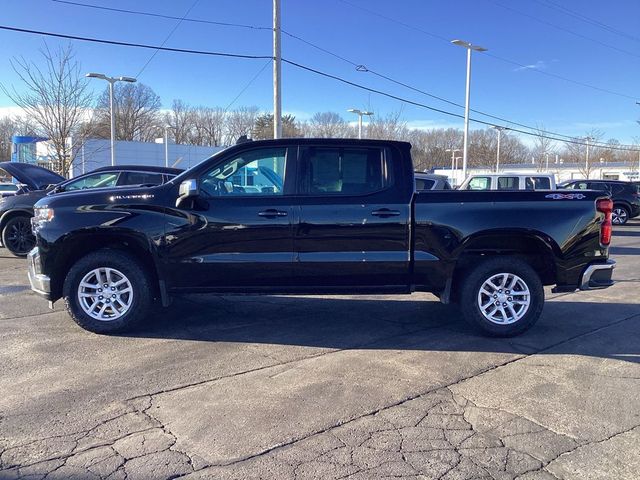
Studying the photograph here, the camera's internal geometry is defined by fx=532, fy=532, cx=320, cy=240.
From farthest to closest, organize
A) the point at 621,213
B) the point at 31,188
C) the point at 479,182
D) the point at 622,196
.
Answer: the point at 621,213 < the point at 622,196 < the point at 479,182 < the point at 31,188

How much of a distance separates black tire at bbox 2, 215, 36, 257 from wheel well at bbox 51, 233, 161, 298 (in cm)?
587

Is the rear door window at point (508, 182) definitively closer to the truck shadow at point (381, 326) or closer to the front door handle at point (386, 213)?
the truck shadow at point (381, 326)

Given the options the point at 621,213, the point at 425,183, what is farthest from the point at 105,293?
the point at 621,213

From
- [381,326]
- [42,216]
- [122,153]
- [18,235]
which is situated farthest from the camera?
[122,153]

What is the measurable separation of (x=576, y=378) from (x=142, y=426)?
3.51 m

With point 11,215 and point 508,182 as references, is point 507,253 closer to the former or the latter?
point 11,215

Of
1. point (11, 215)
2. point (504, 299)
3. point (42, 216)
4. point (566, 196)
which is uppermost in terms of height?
point (566, 196)

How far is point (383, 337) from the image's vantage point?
5641 millimetres

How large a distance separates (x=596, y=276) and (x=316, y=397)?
11.3 ft

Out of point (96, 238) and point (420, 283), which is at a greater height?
point (96, 238)

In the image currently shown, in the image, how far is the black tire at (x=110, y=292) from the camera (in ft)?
18.0

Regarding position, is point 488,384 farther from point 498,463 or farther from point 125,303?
point 125,303

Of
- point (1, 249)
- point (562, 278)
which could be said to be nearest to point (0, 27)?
point (1, 249)

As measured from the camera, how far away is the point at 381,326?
19.9ft
